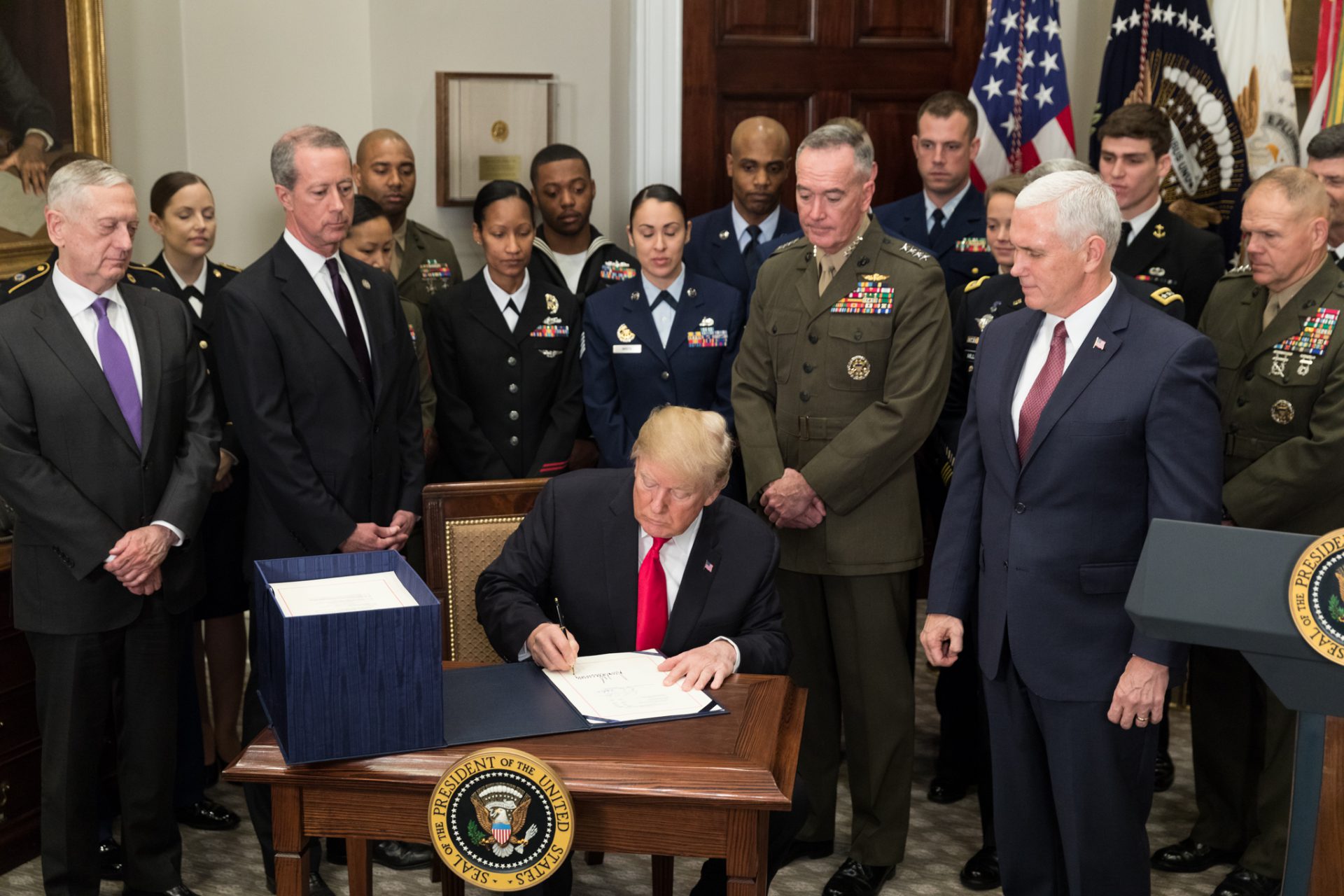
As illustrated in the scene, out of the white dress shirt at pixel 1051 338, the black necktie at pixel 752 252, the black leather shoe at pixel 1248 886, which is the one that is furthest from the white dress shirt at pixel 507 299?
the black leather shoe at pixel 1248 886

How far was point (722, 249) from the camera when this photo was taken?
14.6 feet

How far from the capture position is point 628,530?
8.64 feet

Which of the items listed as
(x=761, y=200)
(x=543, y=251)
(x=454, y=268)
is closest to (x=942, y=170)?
(x=761, y=200)

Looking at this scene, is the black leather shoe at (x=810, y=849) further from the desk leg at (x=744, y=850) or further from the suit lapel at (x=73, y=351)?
the suit lapel at (x=73, y=351)

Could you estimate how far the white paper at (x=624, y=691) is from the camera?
221 cm

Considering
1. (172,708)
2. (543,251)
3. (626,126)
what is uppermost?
(626,126)

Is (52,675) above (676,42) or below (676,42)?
below

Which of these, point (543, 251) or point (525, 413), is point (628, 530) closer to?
point (525, 413)

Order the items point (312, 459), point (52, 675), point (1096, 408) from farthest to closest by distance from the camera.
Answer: point (312, 459), point (52, 675), point (1096, 408)

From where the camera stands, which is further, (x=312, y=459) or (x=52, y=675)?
(x=312, y=459)

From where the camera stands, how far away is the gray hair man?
10.6 feet

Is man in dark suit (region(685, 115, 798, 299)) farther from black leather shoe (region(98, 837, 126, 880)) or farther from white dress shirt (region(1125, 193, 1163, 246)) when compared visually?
black leather shoe (region(98, 837, 126, 880))

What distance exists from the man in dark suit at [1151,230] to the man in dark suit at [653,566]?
1843 millimetres

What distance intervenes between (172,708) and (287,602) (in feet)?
4.22
